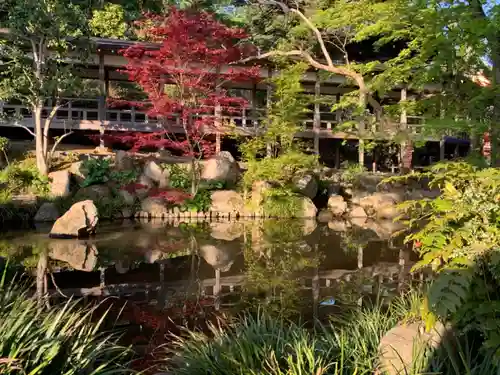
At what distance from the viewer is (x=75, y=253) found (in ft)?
29.8

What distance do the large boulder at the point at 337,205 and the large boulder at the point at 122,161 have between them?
720 cm

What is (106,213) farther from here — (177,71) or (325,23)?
(325,23)

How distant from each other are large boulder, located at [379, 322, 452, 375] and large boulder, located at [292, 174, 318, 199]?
41.4ft

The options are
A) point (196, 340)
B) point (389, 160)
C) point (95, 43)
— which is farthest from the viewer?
point (389, 160)

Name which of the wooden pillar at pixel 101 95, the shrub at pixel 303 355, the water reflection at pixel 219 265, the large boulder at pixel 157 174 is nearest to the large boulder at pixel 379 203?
the water reflection at pixel 219 265

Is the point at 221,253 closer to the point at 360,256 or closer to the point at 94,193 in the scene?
the point at 360,256

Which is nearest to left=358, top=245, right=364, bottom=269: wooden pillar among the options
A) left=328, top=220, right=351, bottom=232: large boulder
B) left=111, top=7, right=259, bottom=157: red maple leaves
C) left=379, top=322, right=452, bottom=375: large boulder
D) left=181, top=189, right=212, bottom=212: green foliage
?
left=328, top=220, right=351, bottom=232: large boulder

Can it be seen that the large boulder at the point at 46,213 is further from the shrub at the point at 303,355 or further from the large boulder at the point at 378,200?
the shrub at the point at 303,355

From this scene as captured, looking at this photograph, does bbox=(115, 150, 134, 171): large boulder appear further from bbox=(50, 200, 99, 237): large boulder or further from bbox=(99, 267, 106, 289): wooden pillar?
bbox=(99, 267, 106, 289): wooden pillar

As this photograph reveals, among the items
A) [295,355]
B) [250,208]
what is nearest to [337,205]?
[250,208]

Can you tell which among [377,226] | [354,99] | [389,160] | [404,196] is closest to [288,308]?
[354,99]

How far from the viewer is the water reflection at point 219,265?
257 inches

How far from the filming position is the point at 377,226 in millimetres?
14133

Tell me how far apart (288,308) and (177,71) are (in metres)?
9.06
